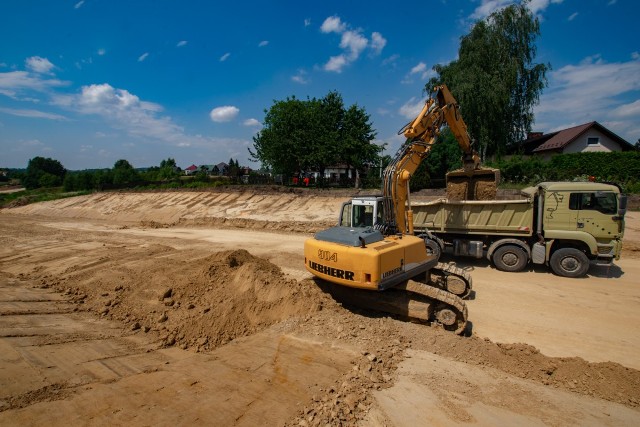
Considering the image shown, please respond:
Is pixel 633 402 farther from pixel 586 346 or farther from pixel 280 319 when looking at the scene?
pixel 280 319

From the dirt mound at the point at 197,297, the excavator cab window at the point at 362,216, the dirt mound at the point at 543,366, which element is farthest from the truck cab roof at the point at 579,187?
the dirt mound at the point at 197,297

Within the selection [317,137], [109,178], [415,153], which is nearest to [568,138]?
[317,137]

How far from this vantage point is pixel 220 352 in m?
5.07

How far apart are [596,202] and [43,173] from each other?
76418mm

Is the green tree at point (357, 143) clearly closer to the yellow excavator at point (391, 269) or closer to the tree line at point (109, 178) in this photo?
the tree line at point (109, 178)

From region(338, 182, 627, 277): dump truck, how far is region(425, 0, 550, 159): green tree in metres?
16.4

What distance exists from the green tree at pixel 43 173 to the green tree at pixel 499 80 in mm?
56856

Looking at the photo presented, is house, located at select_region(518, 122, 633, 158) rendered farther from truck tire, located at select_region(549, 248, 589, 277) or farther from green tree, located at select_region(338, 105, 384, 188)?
truck tire, located at select_region(549, 248, 589, 277)

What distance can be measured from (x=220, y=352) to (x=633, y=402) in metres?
5.44

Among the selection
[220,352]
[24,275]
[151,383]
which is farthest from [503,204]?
[24,275]

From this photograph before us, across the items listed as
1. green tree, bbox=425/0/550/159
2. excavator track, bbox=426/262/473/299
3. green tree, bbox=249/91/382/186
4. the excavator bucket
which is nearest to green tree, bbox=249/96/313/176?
green tree, bbox=249/91/382/186

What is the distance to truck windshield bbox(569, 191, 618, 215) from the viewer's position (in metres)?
8.55

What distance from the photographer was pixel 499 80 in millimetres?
23484

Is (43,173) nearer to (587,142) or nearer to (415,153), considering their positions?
(415,153)
